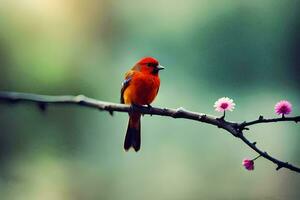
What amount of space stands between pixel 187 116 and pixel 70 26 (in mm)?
814

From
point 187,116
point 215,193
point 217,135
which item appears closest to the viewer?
point 187,116

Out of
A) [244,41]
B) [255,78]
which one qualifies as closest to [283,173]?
[255,78]

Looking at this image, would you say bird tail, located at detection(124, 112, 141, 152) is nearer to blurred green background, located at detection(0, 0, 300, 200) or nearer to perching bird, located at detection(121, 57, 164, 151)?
perching bird, located at detection(121, 57, 164, 151)

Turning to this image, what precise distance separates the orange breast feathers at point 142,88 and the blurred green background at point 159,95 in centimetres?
17

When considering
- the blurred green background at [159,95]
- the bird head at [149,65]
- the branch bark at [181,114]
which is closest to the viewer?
the branch bark at [181,114]

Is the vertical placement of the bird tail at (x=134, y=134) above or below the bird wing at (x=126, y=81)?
below

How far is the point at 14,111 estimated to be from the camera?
1534 millimetres

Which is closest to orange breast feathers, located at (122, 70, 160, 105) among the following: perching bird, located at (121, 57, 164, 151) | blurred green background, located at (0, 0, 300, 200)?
perching bird, located at (121, 57, 164, 151)

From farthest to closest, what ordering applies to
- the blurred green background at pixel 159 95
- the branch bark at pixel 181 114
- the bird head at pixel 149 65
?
the blurred green background at pixel 159 95 → the bird head at pixel 149 65 → the branch bark at pixel 181 114

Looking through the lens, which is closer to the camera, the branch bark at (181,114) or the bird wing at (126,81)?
the branch bark at (181,114)

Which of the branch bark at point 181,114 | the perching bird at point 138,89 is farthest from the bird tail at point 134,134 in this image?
the branch bark at point 181,114

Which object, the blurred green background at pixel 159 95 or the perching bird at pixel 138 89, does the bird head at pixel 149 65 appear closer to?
the perching bird at pixel 138 89

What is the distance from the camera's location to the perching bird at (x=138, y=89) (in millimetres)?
1329

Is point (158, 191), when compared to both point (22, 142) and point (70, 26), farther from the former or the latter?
point (70, 26)
